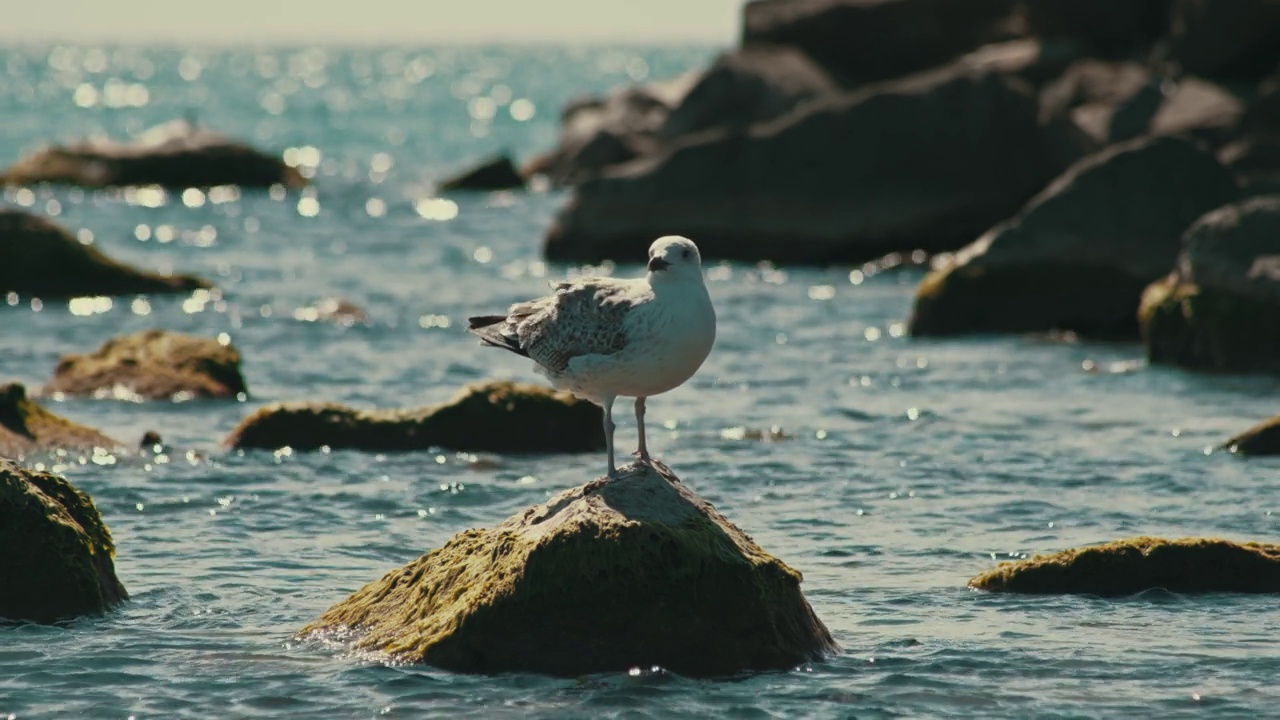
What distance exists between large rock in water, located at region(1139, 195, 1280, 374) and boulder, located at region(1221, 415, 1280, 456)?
4.12 m

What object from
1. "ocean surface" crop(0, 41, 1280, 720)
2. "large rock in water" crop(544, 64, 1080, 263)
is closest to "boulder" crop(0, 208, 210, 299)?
"ocean surface" crop(0, 41, 1280, 720)

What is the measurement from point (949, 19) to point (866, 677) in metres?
35.8

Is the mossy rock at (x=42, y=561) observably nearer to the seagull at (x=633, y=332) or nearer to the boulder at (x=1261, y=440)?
the seagull at (x=633, y=332)

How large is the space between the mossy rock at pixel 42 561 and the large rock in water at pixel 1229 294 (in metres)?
12.3

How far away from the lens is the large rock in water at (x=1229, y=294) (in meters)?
19.0

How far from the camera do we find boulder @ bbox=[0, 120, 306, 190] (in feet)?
148

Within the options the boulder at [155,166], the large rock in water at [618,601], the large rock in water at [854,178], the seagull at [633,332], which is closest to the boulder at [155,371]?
the seagull at [633,332]

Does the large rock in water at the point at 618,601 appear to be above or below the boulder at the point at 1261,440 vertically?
below

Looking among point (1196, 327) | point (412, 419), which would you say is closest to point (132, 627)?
point (412, 419)

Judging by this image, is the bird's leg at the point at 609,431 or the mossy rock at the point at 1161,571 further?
the mossy rock at the point at 1161,571

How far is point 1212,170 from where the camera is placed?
76.7 feet

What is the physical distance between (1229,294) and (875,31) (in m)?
24.7

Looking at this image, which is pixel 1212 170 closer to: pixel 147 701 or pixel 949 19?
pixel 147 701

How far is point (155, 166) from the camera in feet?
149
